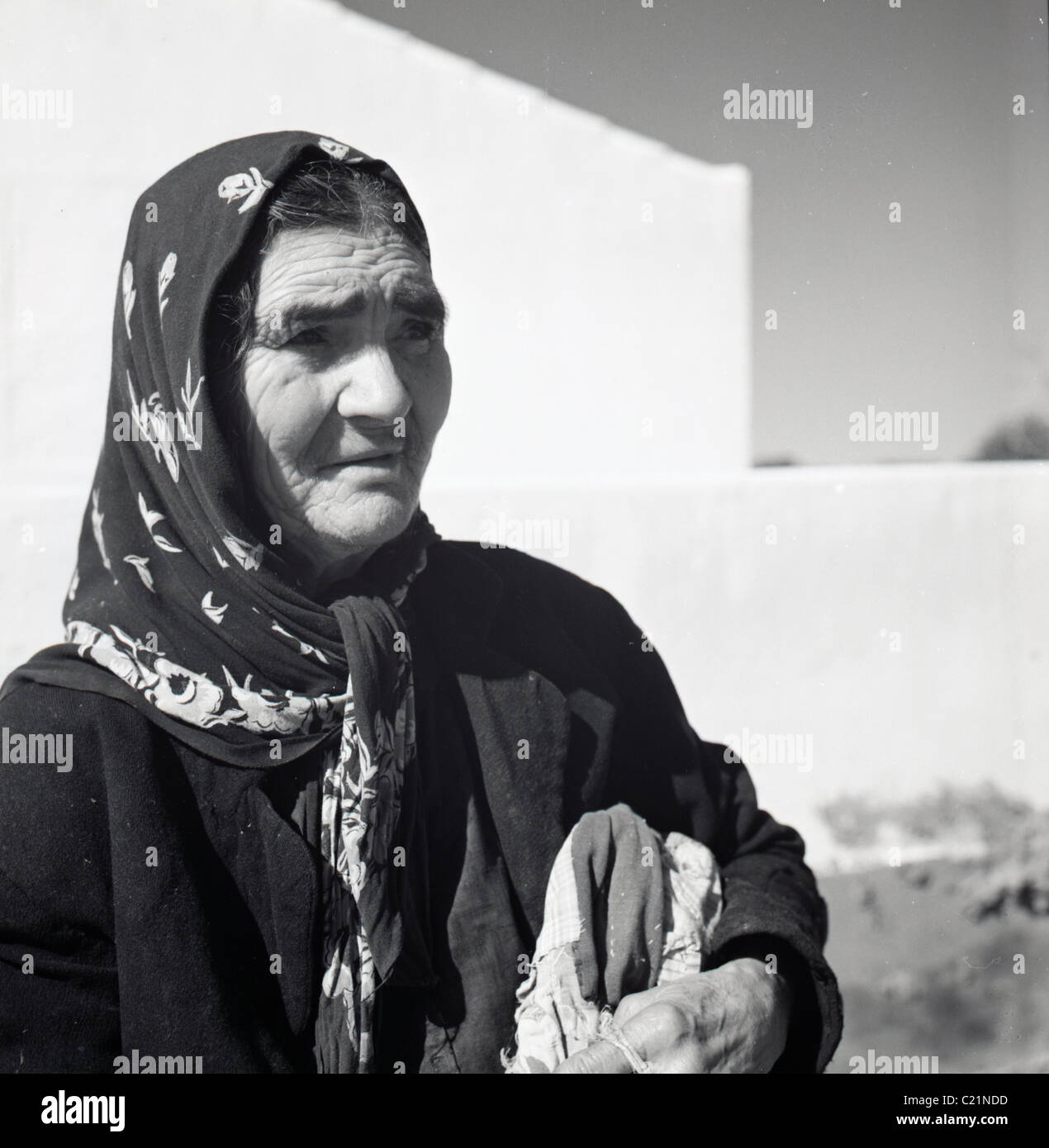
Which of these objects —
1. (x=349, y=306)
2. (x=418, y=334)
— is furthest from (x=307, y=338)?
(x=418, y=334)

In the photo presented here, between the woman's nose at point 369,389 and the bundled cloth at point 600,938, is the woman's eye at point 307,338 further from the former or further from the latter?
the bundled cloth at point 600,938

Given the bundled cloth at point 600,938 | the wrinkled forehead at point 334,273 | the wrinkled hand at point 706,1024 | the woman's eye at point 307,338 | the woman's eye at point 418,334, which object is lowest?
the wrinkled hand at point 706,1024

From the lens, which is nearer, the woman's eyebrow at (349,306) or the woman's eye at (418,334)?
the woman's eyebrow at (349,306)

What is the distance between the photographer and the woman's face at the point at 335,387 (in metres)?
1.74

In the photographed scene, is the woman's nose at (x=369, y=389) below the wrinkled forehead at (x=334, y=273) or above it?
below

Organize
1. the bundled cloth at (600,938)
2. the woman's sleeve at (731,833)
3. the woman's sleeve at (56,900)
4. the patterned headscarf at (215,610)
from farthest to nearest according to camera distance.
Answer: the woman's sleeve at (731,833) → the bundled cloth at (600,938) → the patterned headscarf at (215,610) → the woman's sleeve at (56,900)

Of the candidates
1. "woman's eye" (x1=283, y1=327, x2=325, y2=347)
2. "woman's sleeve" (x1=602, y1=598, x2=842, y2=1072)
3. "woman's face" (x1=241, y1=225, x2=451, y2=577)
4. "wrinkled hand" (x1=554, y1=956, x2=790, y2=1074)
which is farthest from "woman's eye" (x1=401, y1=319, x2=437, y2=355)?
"wrinkled hand" (x1=554, y1=956, x2=790, y2=1074)

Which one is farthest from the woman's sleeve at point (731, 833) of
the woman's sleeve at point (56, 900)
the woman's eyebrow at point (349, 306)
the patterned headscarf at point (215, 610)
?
the woman's sleeve at point (56, 900)

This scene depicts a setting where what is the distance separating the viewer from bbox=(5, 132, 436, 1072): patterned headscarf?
5.48 ft

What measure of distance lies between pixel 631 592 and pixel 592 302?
72 cm

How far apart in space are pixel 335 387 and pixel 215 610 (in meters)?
0.40

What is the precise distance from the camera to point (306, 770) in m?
1.76

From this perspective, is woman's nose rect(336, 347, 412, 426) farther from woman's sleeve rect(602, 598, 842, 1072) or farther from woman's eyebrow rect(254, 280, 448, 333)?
woman's sleeve rect(602, 598, 842, 1072)
